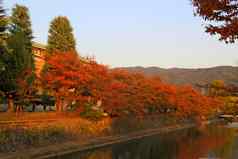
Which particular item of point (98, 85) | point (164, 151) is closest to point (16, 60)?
point (98, 85)

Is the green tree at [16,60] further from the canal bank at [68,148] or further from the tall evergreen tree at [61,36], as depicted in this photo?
the canal bank at [68,148]

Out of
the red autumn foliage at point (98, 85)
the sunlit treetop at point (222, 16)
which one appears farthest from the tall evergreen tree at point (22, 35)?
the sunlit treetop at point (222, 16)

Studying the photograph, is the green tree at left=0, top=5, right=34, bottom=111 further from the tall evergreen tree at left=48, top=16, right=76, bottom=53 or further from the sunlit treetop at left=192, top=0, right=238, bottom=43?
the sunlit treetop at left=192, top=0, right=238, bottom=43

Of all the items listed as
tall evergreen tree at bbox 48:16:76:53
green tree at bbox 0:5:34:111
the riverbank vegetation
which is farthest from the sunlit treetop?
tall evergreen tree at bbox 48:16:76:53

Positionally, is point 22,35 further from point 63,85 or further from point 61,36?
point 61,36

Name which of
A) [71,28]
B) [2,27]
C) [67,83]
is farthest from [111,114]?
[2,27]

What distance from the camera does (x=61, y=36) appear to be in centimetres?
5044

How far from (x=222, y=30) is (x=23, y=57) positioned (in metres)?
35.7

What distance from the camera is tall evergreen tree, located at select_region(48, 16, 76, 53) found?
5034 centimetres

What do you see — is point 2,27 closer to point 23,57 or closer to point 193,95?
A: point 23,57

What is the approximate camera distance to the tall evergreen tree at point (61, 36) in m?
50.3

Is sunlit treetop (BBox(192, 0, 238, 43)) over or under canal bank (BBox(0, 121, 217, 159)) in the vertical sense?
over

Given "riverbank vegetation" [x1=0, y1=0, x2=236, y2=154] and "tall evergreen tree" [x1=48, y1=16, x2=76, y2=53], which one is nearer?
"riverbank vegetation" [x1=0, y1=0, x2=236, y2=154]

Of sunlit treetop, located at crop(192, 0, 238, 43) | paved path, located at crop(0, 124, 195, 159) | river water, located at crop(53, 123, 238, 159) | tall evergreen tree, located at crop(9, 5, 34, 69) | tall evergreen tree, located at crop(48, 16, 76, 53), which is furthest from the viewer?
tall evergreen tree, located at crop(48, 16, 76, 53)
